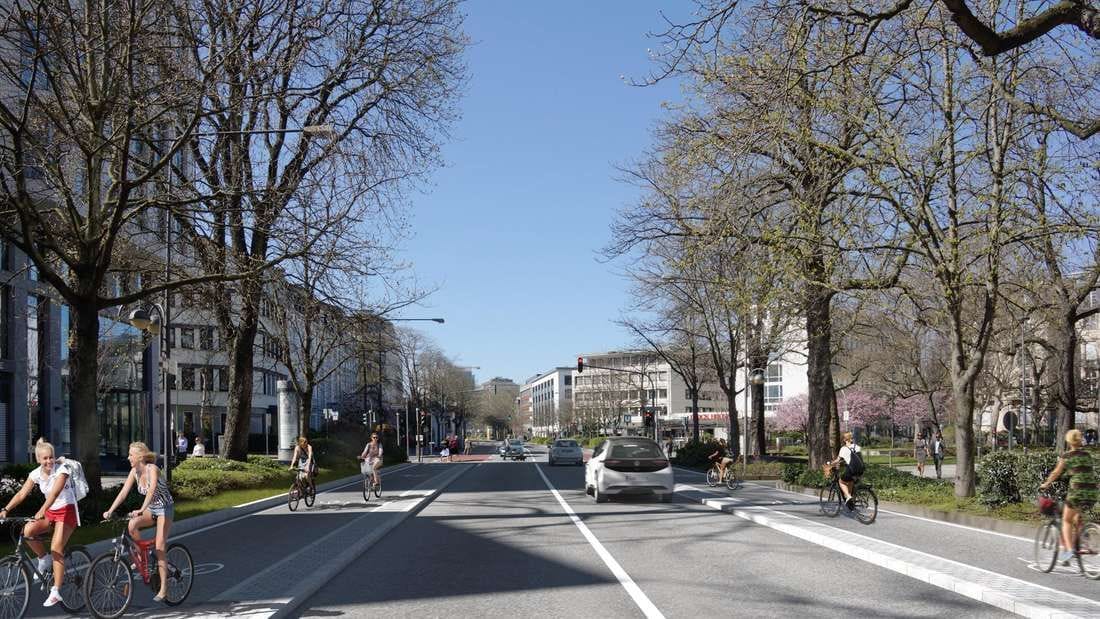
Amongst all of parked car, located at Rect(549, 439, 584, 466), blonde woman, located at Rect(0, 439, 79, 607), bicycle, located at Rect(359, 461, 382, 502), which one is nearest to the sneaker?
blonde woman, located at Rect(0, 439, 79, 607)

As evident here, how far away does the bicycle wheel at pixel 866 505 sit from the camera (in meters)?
18.0

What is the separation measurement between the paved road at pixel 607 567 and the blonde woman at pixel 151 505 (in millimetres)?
477

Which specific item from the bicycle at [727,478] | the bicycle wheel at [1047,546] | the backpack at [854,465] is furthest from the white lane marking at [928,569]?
the bicycle at [727,478]

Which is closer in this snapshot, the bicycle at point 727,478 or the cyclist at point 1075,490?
the cyclist at point 1075,490

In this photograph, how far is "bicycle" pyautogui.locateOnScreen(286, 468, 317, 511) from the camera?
2336 cm

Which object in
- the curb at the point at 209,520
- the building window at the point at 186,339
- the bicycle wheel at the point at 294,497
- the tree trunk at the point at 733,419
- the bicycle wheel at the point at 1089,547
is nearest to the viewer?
the bicycle wheel at the point at 1089,547

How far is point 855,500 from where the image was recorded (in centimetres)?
1830

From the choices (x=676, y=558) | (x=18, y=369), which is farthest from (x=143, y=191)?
(x=676, y=558)

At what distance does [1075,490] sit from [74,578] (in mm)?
10549

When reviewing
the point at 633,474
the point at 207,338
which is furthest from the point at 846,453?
the point at 207,338

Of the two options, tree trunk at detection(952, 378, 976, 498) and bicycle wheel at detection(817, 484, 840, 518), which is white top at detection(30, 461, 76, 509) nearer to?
bicycle wheel at detection(817, 484, 840, 518)

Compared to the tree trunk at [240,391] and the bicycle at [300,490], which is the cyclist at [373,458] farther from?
the tree trunk at [240,391]

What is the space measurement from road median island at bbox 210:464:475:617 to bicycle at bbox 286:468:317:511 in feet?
17.8

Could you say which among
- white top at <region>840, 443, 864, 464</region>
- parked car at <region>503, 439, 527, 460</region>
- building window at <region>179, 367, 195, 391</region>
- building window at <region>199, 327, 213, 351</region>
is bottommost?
parked car at <region>503, 439, 527, 460</region>
